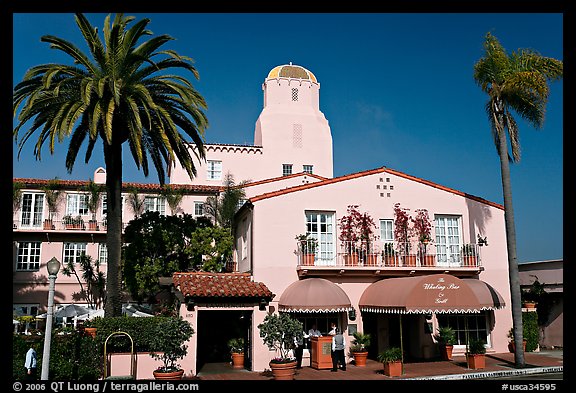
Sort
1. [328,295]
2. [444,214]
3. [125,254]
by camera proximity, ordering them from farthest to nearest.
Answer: [125,254] → [444,214] → [328,295]

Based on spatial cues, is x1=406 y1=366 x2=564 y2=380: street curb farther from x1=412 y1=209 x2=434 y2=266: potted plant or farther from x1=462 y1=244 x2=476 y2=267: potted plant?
x1=412 y1=209 x2=434 y2=266: potted plant

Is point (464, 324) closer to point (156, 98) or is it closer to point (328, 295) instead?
point (328, 295)

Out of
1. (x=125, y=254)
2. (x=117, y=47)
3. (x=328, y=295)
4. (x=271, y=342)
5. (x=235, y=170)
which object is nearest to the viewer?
(x=271, y=342)

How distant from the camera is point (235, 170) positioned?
43.6 m

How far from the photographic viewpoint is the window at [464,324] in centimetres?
2548

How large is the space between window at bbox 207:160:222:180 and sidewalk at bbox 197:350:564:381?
70.3ft

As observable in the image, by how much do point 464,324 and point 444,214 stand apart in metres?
5.37

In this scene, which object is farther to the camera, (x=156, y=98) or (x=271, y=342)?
(x=156, y=98)

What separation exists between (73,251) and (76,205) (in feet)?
10.4

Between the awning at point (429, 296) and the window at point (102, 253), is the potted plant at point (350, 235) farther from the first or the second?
the window at point (102, 253)

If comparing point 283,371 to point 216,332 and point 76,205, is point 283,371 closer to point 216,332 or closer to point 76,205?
point 216,332

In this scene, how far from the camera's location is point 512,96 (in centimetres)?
2273

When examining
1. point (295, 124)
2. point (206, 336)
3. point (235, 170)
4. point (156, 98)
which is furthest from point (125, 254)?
point (295, 124)

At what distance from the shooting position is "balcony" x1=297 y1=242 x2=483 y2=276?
24.0 metres
